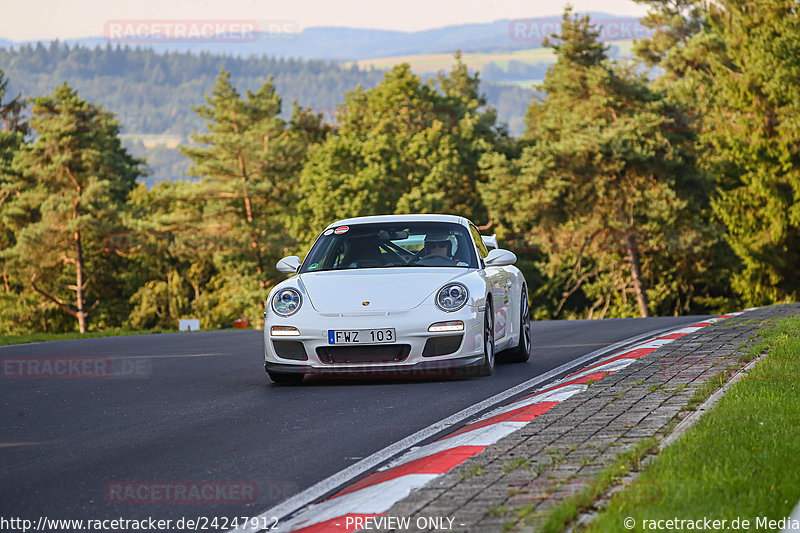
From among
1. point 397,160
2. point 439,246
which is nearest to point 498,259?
point 439,246

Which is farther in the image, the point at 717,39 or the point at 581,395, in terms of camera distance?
the point at 717,39

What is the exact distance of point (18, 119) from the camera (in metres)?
85.1

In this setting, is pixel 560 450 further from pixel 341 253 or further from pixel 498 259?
pixel 341 253

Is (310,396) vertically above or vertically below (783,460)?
below

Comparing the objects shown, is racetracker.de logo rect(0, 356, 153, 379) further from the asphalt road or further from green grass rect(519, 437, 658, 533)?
green grass rect(519, 437, 658, 533)

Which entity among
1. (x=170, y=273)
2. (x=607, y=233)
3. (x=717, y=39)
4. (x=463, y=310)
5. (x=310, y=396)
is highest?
(x=717, y=39)

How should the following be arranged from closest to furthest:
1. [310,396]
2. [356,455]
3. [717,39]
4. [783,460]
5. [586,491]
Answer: [586,491] < [783,460] < [356,455] < [310,396] < [717,39]

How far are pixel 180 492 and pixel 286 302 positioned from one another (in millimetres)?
4396

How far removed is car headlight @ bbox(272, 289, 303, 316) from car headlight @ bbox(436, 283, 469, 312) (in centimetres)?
124

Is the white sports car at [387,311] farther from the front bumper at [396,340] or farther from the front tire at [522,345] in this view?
the front tire at [522,345]

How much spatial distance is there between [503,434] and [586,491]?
6.17ft

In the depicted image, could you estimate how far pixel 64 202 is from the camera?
6562 cm

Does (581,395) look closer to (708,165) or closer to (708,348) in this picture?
(708,348)

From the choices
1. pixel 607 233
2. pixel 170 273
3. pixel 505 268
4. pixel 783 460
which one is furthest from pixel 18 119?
pixel 783 460
